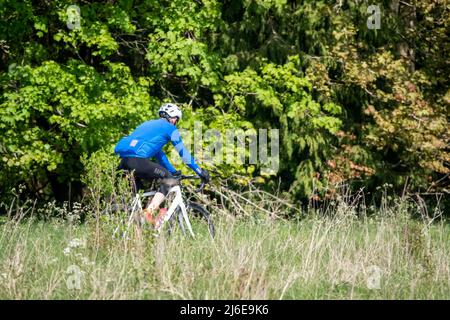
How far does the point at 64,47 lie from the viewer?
16.8m

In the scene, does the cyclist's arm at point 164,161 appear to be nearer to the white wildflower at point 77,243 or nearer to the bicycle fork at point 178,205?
the bicycle fork at point 178,205

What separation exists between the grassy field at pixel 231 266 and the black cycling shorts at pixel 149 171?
103 centimetres

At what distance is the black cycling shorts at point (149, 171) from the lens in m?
9.62

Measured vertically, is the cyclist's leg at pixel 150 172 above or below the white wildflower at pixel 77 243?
above

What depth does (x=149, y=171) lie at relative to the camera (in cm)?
963

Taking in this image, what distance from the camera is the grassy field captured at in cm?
675

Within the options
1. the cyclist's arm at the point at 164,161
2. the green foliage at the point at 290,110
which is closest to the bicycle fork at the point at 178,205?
the cyclist's arm at the point at 164,161

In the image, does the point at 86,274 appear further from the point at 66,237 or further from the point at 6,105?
the point at 6,105

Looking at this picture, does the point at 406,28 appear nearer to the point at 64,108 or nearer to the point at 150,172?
the point at 64,108

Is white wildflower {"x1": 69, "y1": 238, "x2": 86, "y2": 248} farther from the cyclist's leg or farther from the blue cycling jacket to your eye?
the blue cycling jacket

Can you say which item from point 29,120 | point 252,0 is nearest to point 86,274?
point 29,120

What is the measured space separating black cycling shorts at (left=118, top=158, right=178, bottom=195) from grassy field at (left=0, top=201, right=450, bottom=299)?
3.39 feet

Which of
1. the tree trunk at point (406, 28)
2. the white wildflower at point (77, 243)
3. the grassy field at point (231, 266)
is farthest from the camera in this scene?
the tree trunk at point (406, 28)

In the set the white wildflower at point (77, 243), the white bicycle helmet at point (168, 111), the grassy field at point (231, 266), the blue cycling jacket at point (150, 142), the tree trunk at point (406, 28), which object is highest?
the tree trunk at point (406, 28)
